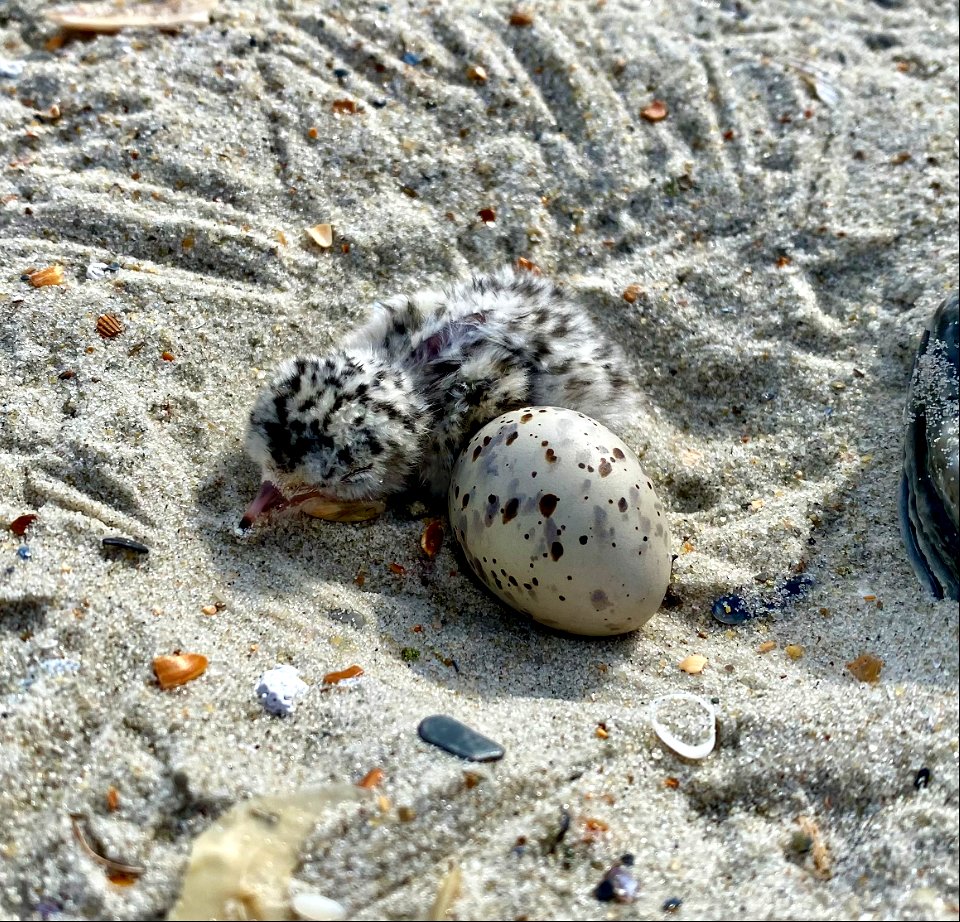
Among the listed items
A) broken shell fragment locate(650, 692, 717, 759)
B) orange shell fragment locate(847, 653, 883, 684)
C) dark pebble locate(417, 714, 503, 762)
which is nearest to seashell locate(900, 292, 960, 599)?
orange shell fragment locate(847, 653, 883, 684)

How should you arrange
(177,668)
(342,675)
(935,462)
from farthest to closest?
(935,462), (342,675), (177,668)

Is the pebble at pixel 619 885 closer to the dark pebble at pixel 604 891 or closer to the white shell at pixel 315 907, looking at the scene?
the dark pebble at pixel 604 891

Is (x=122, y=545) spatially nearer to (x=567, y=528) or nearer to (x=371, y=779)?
(x=371, y=779)

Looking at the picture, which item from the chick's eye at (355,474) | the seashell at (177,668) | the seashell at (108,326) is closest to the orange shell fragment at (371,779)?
the seashell at (177,668)

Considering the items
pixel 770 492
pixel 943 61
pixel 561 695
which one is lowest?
pixel 561 695

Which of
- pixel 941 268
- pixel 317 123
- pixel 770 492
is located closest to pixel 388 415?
pixel 770 492

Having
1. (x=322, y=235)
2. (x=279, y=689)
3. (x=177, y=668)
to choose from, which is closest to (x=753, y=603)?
(x=279, y=689)

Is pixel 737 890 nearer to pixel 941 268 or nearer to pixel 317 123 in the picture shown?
pixel 941 268
